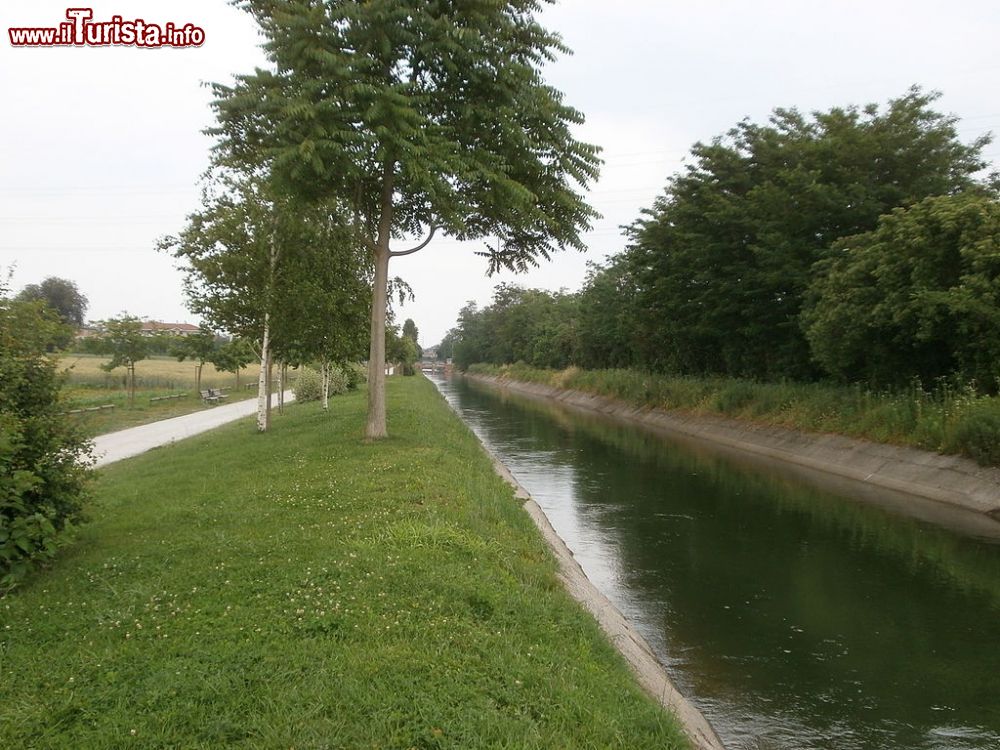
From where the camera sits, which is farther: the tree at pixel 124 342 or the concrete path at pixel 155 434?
the tree at pixel 124 342

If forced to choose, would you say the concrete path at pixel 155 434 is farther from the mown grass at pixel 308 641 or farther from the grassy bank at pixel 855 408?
the grassy bank at pixel 855 408

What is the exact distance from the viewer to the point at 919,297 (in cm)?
1802

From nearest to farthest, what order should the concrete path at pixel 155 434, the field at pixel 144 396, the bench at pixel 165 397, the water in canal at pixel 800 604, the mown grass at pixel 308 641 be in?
the mown grass at pixel 308 641
the water in canal at pixel 800 604
the concrete path at pixel 155 434
the field at pixel 144 396
the bench at pixel 165 397

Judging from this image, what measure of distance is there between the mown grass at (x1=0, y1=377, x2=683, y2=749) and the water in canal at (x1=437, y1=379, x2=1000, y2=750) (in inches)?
65.5

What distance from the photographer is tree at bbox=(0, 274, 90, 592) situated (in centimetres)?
627

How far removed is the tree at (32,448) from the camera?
247 inches

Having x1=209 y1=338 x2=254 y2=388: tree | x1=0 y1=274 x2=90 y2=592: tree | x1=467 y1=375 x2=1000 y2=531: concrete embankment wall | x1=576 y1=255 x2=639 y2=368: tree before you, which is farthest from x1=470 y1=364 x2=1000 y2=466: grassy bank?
x1=209 y1=338 x2=254 y2=388: tree

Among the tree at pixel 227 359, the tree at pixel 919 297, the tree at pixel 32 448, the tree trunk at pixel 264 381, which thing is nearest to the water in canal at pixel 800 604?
the tree at pixel 919 297

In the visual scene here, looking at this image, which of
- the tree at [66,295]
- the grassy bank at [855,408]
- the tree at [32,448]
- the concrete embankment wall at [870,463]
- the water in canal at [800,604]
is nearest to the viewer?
the tree at [32,448]

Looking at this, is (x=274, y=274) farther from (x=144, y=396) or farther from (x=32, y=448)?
(x=144, y=396)

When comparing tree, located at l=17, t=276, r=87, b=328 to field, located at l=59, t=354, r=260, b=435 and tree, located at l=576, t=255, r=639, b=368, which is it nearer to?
field, located at l=59, t=354, r=260, b=435

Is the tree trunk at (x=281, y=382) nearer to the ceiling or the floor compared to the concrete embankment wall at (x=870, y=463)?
nearer to the ceiling

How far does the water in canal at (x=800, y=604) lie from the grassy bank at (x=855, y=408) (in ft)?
8.80

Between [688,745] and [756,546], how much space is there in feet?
28.0
